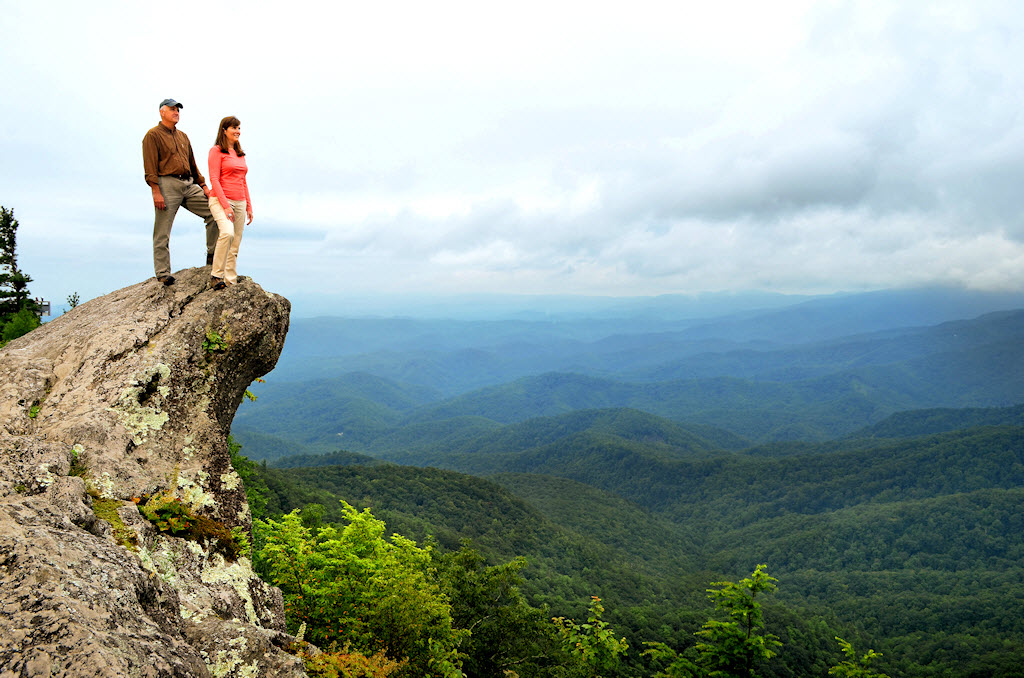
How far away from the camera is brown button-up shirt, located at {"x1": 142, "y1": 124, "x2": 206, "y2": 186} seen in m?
10.1

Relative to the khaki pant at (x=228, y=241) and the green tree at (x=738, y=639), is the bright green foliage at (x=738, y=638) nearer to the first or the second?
the green tree at (x=738, y=639)

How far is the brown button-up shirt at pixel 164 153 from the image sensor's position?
1007 cm

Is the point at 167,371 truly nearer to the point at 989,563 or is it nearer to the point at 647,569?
the point at 647,569

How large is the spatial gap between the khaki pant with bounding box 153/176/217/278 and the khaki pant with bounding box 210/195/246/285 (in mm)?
764

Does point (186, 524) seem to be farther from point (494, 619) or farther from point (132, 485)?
point (494, 619)

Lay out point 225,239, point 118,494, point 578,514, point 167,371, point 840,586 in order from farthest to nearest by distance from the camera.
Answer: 1. point 578,514
2. point 840,586
3. point 225,239
4. point 167,371
5. point 118,494

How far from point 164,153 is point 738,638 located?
77.3 ft

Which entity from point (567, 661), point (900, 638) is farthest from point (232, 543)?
point (900, 638)

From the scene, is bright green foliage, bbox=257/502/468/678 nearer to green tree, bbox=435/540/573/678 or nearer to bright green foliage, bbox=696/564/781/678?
bright green foliage, bbox=696/564/781/678

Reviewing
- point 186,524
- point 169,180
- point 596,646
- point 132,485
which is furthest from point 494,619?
point 169,180

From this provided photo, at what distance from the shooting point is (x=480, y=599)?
29.6m

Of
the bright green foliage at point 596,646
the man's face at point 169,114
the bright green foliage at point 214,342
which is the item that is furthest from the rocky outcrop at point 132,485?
the bright green foliage at point 596,646

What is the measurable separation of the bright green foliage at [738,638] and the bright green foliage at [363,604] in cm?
1069

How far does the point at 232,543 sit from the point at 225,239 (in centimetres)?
591
